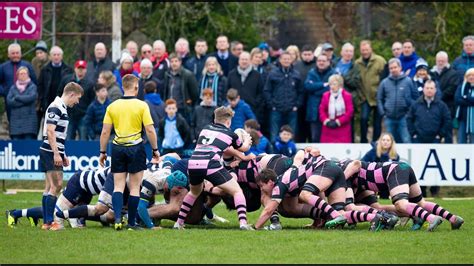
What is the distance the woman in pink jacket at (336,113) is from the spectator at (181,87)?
236 centimetres

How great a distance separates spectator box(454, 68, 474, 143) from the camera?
21.2 metres

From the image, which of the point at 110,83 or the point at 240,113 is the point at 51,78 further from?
the point at 240,113

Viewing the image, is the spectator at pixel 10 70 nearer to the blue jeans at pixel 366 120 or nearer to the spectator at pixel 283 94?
the spectator at pixel 283 94

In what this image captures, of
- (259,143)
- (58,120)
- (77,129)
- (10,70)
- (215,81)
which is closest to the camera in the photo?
(58,120)

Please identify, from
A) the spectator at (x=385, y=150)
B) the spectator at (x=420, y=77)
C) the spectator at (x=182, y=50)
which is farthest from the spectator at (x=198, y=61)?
the spectator at (x=385, y=150)

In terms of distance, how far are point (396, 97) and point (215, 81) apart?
3277 millimetres

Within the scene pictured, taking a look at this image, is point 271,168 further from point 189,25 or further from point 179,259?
point 189,25

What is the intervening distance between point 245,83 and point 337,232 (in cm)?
788

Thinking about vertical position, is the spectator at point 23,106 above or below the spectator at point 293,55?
below

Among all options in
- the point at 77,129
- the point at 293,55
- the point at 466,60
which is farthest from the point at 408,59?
the point at 77,129

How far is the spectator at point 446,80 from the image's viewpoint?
22.0 meters

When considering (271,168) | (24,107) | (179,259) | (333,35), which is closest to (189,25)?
(333,35)

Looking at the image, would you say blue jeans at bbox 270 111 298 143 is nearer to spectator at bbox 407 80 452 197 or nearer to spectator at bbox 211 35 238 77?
spectator at bbox 211 35 238 77

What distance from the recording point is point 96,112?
21.7m
